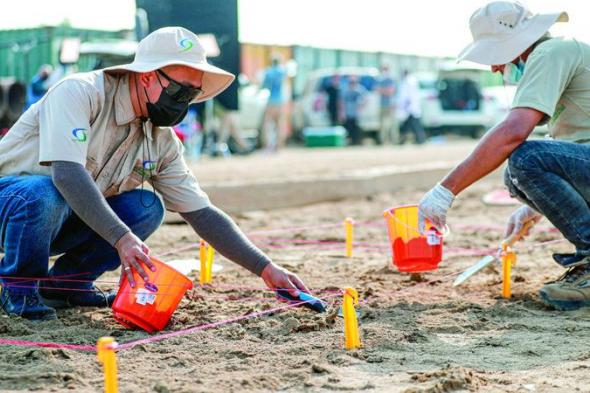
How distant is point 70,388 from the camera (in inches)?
106

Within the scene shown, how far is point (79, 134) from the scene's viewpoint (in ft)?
11.0

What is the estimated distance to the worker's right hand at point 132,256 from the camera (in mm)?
3189

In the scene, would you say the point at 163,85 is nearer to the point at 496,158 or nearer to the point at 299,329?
the point at 299,329

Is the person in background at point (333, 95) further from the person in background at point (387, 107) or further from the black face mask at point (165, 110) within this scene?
the black face mask at point (165, 110)

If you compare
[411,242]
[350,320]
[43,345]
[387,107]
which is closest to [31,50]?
[387,107]

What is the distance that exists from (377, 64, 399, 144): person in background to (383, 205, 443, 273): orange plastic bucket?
14.8 m

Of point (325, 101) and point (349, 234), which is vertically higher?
point (349, 234)

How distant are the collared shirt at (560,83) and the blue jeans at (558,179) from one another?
15 centimetres

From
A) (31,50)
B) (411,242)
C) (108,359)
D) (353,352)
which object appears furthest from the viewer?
(31,50)

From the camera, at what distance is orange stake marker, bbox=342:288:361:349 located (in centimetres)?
309

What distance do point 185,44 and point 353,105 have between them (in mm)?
16074

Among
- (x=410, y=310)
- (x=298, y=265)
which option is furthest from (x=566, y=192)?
(x=298, y=265)

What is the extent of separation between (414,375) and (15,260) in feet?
5.31

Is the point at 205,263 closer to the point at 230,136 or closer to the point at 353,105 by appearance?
the point at 230,136
